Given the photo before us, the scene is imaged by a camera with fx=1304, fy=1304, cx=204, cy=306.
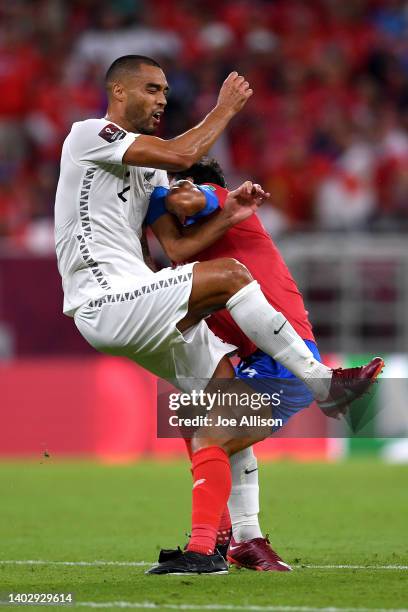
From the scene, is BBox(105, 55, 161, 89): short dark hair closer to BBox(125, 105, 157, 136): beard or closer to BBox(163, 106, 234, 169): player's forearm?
BBox(125, 105, 157, 136): beard

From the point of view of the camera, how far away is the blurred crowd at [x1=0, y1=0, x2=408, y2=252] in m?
14.6

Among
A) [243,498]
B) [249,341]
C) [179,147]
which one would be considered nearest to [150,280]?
[179,147]

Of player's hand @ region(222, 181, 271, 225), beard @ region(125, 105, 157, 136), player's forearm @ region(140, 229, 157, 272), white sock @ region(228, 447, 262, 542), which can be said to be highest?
beard @ region(125, 105, 157, 136)

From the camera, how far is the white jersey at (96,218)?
19.8 feet

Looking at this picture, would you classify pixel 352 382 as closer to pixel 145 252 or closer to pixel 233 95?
pixel 145 252

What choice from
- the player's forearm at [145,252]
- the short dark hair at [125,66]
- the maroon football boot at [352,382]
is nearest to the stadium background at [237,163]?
the player's forearm at [145,252]

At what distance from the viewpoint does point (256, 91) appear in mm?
15812

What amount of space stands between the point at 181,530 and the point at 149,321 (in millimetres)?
2888

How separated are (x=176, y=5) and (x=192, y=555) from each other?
12.6 metres

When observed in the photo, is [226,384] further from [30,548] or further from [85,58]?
[85,58]

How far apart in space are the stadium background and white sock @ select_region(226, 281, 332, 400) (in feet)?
19.7

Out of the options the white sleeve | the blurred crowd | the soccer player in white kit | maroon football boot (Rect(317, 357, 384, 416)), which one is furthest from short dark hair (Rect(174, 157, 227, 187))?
the blurred crowd

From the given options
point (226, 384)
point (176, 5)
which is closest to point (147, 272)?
point (226, 384)

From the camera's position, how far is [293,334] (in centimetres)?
602
